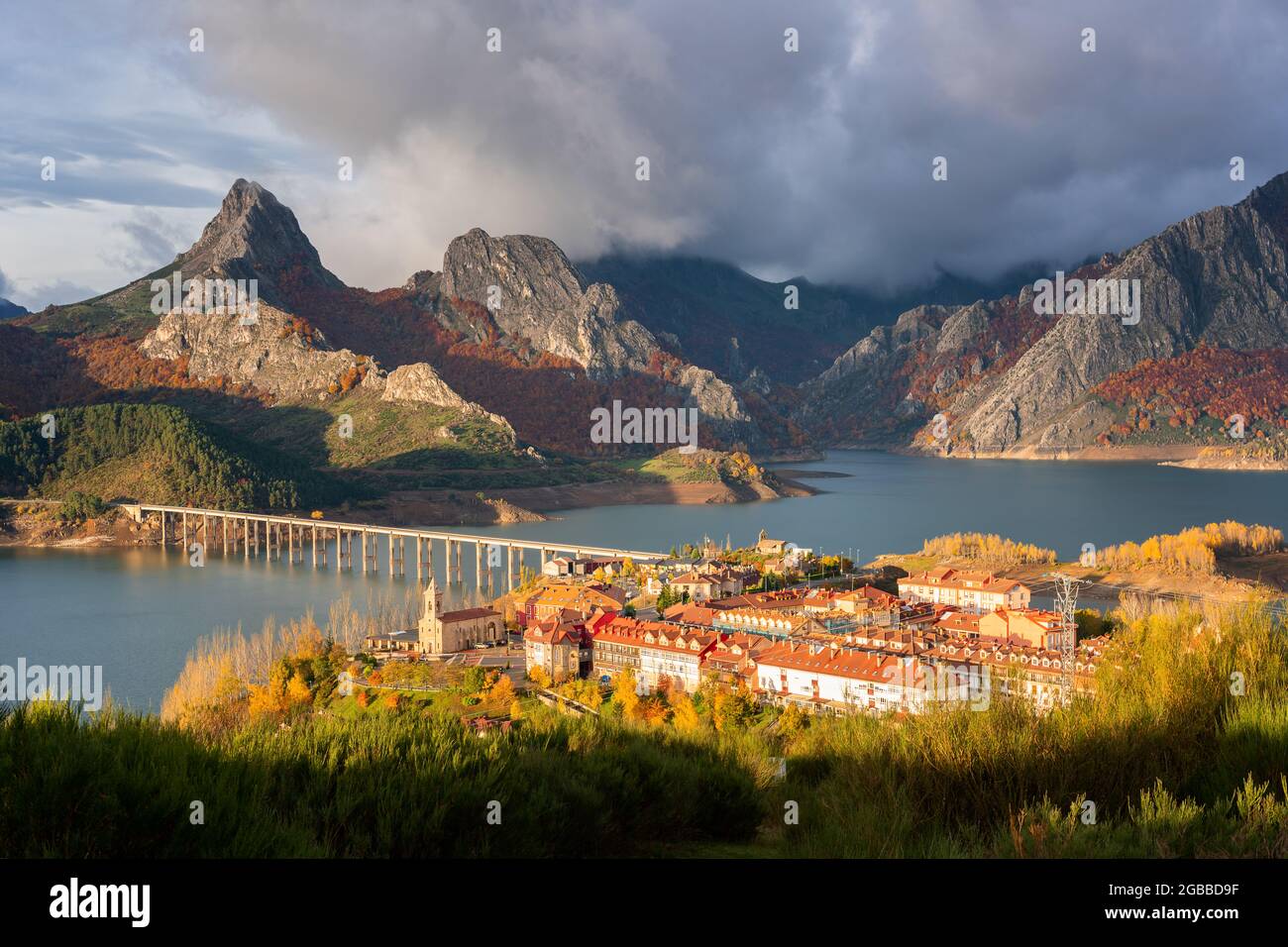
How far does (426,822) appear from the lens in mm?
4969

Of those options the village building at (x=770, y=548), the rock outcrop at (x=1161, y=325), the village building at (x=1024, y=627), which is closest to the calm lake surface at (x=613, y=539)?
the village building at (x=770, y=548)

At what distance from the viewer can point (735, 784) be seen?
22.9ft

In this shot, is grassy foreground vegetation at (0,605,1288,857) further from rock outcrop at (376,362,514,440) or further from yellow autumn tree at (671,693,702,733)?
rock outcrop at (376,362,514,440)

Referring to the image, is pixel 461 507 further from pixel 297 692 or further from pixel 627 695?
pixel 627 695

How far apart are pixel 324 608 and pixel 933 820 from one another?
40267mm

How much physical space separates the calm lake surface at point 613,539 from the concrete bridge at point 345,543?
1.22 meters

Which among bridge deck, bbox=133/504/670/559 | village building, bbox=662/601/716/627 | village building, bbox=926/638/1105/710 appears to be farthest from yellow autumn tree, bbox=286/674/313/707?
bridge deck, bbox=133/504/670/559

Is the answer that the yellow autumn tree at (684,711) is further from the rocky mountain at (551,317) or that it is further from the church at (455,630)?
the rocky mountain at (551,317)

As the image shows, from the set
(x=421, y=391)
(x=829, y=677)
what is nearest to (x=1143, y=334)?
(x=421, y=391)

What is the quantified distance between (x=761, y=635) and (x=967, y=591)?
1223cm

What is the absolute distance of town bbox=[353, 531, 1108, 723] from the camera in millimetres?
21922

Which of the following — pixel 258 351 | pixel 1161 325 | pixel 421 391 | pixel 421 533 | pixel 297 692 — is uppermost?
pixel 1161 325

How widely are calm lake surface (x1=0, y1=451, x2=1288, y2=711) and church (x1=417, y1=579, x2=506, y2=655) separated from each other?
23.0 feet

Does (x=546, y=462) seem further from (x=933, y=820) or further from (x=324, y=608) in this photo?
(x=933, y=820)
